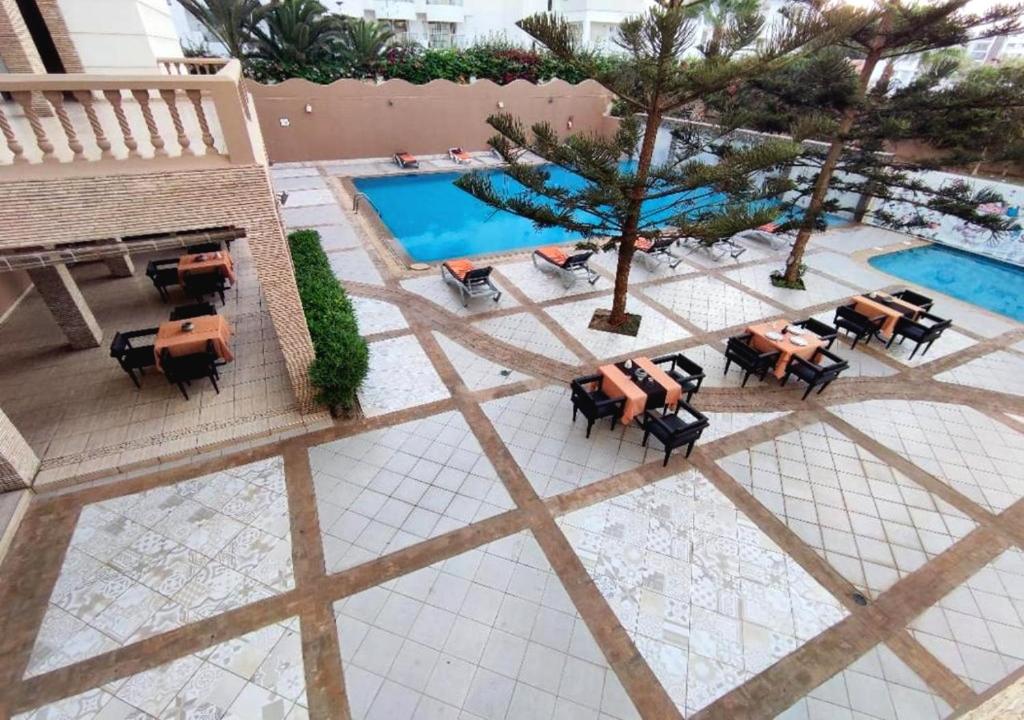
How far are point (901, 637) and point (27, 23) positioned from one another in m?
11.9

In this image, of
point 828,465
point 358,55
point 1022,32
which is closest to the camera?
point 828,465

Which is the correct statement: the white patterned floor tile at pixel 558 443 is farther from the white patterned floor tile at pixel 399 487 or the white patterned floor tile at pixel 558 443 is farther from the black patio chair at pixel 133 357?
the black patio chair at pixel 133 357

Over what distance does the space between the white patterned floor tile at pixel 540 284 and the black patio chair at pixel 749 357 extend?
10.5 ft

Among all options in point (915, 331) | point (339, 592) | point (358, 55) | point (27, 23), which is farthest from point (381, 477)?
point (358, 55)

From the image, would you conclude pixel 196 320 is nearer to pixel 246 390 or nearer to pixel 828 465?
pixel 246 390

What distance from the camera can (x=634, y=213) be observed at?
22.1 feet

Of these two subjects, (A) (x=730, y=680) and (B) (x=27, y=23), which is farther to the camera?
(B) (x=27, y=23)

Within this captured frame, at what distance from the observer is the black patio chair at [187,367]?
19.2 ft

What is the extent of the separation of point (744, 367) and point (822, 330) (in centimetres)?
164

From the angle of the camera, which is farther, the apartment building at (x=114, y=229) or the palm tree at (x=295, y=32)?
the palm tree at (x=295, y=32)

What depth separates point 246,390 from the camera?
6246 mm

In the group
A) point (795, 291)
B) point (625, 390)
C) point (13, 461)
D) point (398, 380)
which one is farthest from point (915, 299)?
point (13, 461)

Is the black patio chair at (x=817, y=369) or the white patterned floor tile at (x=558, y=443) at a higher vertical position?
the black patio chair at (x=817, y=369)

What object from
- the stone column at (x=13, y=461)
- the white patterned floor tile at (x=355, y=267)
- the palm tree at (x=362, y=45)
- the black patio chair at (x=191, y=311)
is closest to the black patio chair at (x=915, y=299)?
the white patterned floor tile at (x=355, y=267)
